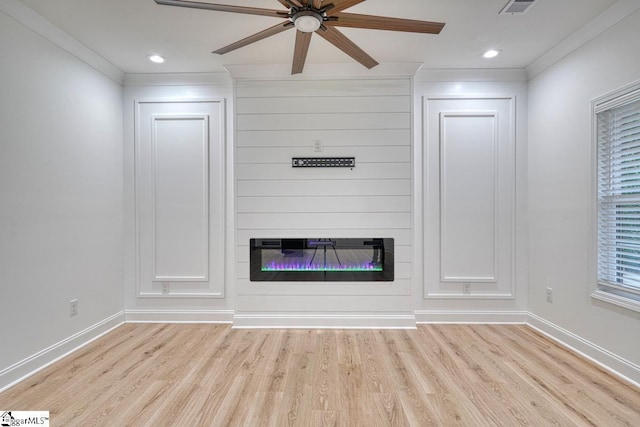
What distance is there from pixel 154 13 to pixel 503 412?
3698mm

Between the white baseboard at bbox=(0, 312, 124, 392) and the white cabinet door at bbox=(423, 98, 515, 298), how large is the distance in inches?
134

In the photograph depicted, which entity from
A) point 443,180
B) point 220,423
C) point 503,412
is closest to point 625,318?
point 503,412

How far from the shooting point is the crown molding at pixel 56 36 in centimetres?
212

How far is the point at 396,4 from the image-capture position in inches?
84.7

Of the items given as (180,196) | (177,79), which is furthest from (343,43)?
(180,196)

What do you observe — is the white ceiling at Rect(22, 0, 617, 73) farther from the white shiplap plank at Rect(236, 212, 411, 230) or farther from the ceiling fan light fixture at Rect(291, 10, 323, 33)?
the white shiplap plank at Rect(236, 212, 411, 230)

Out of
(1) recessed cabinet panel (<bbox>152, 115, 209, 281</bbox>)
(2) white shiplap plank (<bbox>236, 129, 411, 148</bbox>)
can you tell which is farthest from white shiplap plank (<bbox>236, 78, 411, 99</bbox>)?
(1) recessed cabinet panel (<bbox>152, 115, 209, 281</bbox>)

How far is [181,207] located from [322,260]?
1.69m

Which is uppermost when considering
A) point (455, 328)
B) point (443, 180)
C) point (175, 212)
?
point (443, 180)

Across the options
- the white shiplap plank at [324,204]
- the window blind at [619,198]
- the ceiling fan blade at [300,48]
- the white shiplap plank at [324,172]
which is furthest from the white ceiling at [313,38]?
the white shiplap plank at [324,204]

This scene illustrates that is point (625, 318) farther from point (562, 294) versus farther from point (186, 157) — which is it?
point (186, 157)

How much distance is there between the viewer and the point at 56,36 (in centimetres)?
245

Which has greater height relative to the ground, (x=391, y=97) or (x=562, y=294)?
(x=391, y=97)

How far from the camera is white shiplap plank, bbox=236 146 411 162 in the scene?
3.12m
